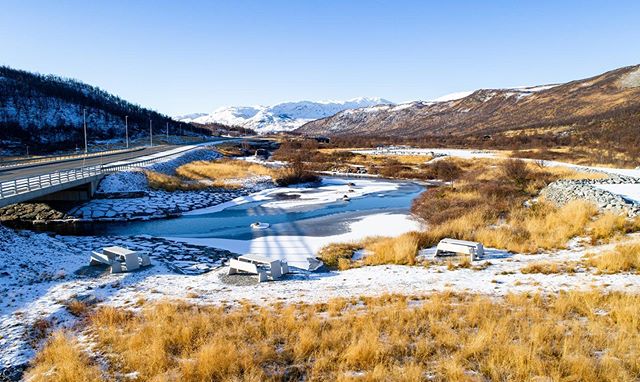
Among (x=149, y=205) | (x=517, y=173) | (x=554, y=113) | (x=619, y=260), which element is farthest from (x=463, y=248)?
(x=554, y=113)

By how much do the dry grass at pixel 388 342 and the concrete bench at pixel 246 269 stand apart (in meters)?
3.30

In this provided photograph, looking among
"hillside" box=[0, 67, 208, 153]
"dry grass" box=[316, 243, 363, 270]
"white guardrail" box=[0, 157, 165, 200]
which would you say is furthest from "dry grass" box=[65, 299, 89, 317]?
"hillside" box=[0, 67, 208, 153]

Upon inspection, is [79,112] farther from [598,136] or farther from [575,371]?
[575,371]

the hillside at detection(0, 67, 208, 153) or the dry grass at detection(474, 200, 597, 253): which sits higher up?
the hillside at detection(0, 67, 208, 153)

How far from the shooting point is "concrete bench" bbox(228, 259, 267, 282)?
1207 centimetres

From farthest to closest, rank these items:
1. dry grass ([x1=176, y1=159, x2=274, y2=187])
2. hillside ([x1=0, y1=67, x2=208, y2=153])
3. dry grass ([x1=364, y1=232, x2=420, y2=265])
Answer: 1. hillside ([x1=0, y1=67, x2=208, y2=153])
2. dry grass ([x1=176, y1=159, x2=274, y2=187])
3. dry grass ([x1=364, y1=232, x2=420, y2=265])

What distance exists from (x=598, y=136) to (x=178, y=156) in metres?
60.9

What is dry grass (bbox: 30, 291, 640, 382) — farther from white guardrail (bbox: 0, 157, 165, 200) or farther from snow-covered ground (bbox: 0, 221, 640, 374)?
white guardrail (bbox: 0, 157, 165, 200)

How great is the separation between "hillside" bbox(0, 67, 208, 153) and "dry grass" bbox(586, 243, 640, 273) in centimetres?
7776

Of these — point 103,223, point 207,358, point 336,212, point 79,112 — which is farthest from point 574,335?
point 79,112

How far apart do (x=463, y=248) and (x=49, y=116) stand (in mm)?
104157

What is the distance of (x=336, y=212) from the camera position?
2675 centimetres

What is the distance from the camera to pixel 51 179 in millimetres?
24641

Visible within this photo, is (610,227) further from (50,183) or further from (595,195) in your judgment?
(50,183)
